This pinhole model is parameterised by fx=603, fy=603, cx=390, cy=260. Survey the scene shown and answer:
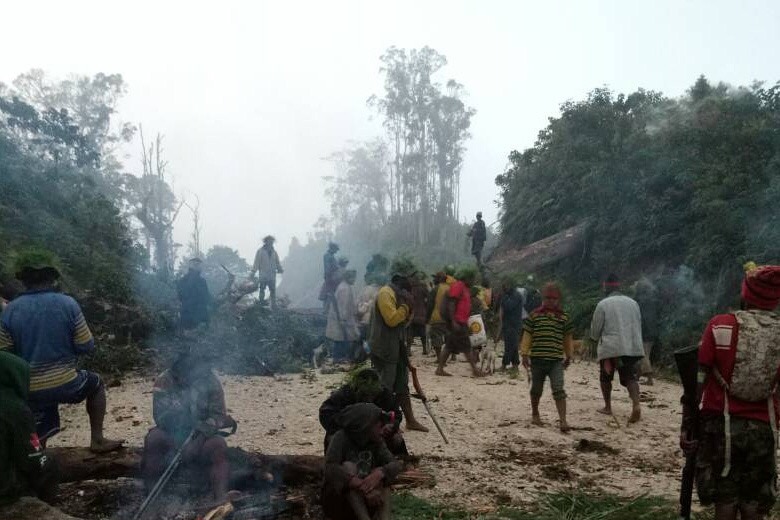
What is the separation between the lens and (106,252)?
1473cm

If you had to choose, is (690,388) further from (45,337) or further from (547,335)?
(45,337)

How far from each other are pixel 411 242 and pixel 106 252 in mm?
30168

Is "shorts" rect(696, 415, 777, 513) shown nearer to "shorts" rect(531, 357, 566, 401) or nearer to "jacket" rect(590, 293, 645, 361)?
"shorts" rect(531, 357, 566, 401)

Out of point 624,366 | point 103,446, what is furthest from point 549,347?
point 103,446

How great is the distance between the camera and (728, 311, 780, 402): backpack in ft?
11.0

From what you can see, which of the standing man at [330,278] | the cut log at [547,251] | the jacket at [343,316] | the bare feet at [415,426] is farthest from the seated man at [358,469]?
the cut log at [547,251]

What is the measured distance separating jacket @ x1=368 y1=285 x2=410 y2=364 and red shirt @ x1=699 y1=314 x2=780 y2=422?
10.6ft

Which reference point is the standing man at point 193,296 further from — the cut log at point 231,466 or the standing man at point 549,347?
the standing man at point 549,347

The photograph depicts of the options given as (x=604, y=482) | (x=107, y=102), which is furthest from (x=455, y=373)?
(x=107, y=102)

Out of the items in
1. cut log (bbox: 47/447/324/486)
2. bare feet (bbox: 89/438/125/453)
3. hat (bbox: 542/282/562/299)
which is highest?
hat (bbox: 542/282/562/299)

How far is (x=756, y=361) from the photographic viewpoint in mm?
3350

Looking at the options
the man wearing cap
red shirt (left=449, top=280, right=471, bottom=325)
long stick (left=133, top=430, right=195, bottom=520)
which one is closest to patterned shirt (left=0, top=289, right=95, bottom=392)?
the man wearing cap

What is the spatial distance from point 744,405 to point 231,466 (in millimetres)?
3494

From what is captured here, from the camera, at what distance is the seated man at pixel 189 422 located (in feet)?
14.5
